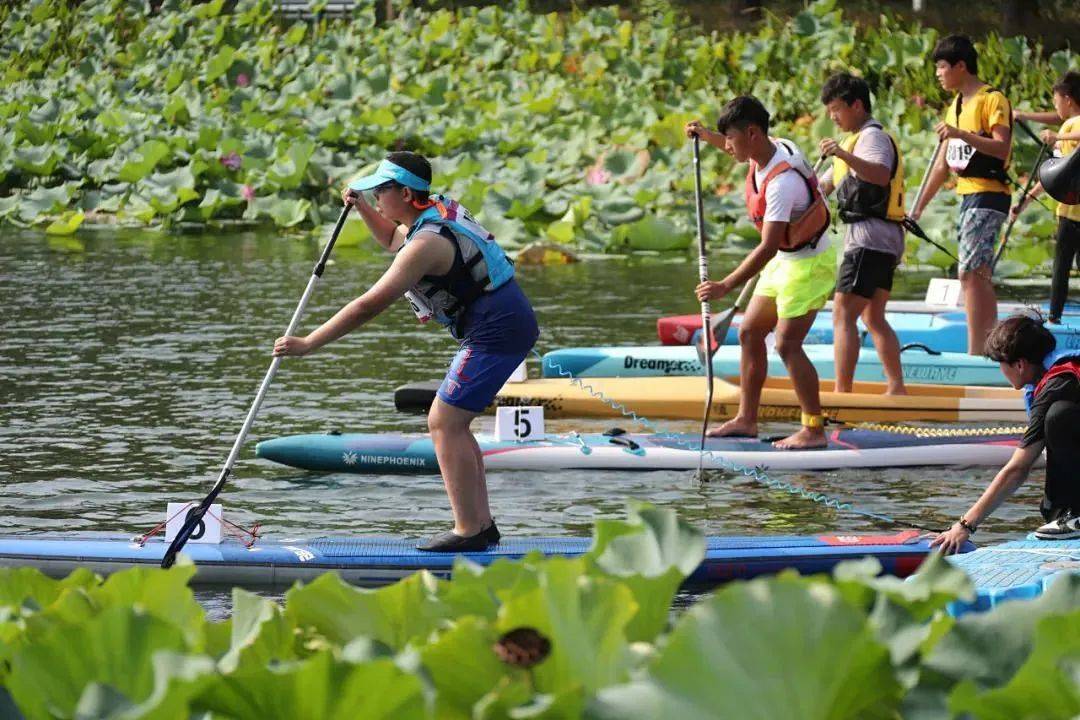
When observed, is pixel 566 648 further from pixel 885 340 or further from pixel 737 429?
pixel 885 340

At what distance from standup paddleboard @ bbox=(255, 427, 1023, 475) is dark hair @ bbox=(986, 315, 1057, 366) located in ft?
9.39

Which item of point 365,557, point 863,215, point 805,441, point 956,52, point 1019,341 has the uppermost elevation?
point 956,52

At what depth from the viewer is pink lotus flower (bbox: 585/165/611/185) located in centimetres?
1970

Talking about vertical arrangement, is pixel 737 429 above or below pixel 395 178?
below

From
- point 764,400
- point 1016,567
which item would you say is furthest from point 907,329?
point 1016,567

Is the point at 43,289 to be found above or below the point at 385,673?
below

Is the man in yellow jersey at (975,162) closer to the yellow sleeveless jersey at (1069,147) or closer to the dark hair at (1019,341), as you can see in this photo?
the yellow sleeveless jersey at (1069,147)

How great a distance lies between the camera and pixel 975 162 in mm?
10250

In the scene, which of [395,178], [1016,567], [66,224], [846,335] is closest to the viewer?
[1016,567]

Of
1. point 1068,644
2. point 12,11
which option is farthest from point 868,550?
point 12,11

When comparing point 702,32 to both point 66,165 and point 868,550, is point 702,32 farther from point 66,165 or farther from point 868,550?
point 868,550

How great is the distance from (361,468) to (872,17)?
68.0 ft

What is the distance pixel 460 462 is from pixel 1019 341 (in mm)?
1955

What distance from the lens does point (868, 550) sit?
649cm
